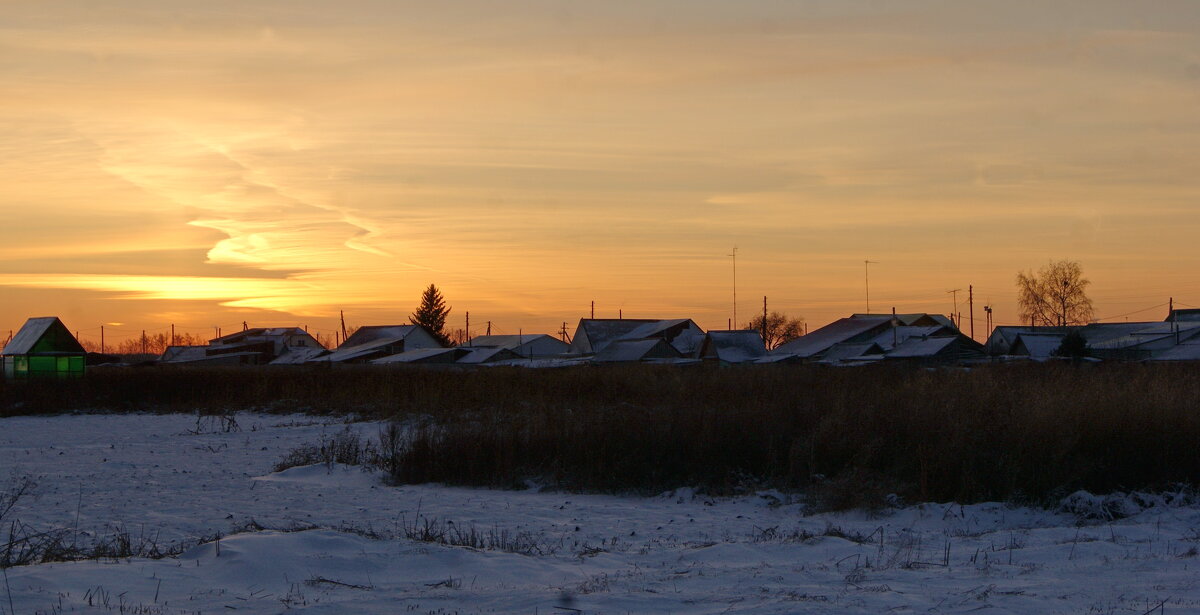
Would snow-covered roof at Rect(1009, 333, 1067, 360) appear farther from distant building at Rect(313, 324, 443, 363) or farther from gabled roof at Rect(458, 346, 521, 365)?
distant building at Rect(313, 324, 443, 363)

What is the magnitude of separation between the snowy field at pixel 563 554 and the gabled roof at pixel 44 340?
109ft

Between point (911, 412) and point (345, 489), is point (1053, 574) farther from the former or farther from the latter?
point (345, 489)

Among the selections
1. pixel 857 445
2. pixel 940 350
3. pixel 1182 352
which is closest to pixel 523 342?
pixel 940 350

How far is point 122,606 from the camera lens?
659cm

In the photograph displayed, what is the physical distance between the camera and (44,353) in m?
44.8

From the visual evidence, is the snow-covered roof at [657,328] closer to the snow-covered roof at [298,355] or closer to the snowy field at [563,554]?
the snow-covered roof at [298,355]

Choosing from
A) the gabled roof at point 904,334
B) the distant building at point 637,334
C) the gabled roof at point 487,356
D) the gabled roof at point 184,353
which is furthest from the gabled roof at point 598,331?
the gabled roof at point 184,353

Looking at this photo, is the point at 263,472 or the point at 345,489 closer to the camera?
the point at 345,489

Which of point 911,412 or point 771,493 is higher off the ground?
point 911,412

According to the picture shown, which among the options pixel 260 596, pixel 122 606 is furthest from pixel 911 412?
pixel 122 606

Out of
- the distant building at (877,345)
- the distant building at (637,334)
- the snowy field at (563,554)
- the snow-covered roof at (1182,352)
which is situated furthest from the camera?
the distant building at (637,334)

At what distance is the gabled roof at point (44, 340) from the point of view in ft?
148

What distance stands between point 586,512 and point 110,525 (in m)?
5.50

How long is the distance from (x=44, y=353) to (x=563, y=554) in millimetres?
42666
